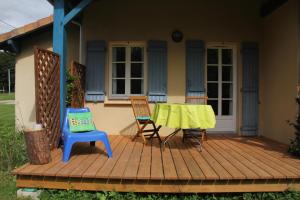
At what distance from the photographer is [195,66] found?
7137 mm

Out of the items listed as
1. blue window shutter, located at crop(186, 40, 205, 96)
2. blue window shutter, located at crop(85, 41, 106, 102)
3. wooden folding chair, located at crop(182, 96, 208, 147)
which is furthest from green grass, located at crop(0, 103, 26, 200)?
blue window shutter, located at crop(186, 40, 205, 96)

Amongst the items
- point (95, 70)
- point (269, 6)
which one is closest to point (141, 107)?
point (95, 70)

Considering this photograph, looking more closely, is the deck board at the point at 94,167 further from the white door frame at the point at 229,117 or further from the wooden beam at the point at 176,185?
the white door frame at the point at 229,117

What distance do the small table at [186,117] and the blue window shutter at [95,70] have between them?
2.32 m

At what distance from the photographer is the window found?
23.9 feet

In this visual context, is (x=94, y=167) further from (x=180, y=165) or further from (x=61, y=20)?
(x=61, y=20)

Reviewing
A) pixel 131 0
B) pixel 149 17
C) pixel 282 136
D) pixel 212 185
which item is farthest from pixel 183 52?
pixel 212 185

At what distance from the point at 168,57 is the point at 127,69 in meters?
0.95

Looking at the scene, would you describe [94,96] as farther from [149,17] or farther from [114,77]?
[149,17]

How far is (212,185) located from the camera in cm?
372

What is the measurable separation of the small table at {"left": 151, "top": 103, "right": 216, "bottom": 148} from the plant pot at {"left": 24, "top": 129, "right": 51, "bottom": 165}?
184 cm

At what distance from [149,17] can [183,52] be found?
1.07 meters

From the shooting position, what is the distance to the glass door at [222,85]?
24.0 feet

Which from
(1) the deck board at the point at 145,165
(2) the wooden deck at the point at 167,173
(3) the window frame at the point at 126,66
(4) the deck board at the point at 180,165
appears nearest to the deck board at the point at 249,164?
(2) the wooden deck at the point at 167,173
